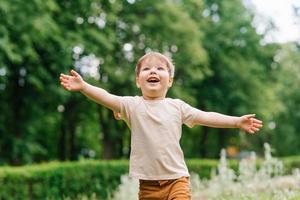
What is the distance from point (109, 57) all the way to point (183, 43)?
3.66 meters

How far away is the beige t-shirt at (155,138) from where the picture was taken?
4309mm

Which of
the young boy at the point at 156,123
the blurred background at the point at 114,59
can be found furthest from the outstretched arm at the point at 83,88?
the blurred background at the point at 114,59

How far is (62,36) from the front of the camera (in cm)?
2320

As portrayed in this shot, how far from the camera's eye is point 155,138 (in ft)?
14.2

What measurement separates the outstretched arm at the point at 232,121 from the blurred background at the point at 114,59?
576 inches

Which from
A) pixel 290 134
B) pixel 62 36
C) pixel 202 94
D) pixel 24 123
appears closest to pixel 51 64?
pixel 62 36

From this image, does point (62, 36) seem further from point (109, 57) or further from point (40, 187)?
point (40, 187)

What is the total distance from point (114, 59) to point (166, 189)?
926 inches

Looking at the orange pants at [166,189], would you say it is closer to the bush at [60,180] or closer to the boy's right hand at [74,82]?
the boy's right hand at [74,82]

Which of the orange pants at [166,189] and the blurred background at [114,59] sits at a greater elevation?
the blurred background at [114,59]

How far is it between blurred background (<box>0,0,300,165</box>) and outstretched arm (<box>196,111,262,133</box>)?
1462 centimetres

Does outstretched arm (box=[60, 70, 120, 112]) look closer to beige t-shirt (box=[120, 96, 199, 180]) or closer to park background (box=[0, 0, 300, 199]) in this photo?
beige t-shirt (box=[120, 96, 199, 180])

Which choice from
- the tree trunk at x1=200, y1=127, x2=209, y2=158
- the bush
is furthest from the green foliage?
the tree trunk at x1=200, y1=127, x2=209, y2=158

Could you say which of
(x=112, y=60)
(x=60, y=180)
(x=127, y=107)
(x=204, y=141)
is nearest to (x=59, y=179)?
(x=60, y=180)
